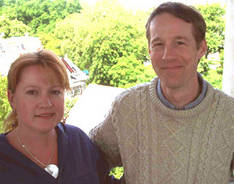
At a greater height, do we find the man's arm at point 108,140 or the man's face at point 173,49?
the man's face at point 173,49

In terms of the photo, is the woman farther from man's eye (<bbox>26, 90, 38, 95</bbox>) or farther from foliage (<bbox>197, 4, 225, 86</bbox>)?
foliage (<bbox>197, 4, 225, 86</bbox>)

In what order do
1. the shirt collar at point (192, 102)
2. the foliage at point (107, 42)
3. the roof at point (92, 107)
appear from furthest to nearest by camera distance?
the foliage at point (107, 42)
the roof at point (92, 107)
the shirt collar at point (192, 102)

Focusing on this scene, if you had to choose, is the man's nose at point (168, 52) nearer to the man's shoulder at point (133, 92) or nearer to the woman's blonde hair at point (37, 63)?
the man's shoulder at point (133, 92)

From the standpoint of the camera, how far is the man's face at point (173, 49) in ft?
3.94

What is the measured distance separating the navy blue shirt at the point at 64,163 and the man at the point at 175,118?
0.46 ft

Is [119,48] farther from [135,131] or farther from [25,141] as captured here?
[25,141]

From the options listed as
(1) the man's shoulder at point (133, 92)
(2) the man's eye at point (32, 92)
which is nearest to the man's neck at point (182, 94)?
(1) the man's shoulder at point (133, 92)

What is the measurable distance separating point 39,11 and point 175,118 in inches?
66.8

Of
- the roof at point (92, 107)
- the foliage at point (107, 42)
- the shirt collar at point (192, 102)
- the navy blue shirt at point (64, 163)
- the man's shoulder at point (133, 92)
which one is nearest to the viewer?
the navy blue shirt at point (64, 163)

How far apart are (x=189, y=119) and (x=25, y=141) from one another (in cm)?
73

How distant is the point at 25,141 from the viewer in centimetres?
118

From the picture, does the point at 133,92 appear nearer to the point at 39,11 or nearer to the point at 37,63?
the point at 37,63

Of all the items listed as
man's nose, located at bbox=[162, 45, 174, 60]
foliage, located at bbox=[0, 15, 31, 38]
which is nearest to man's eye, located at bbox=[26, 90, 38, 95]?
man's nose, located at bbox=[162, 45, 174, 60]

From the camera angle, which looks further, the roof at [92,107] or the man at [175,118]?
the roof at [92,107]
